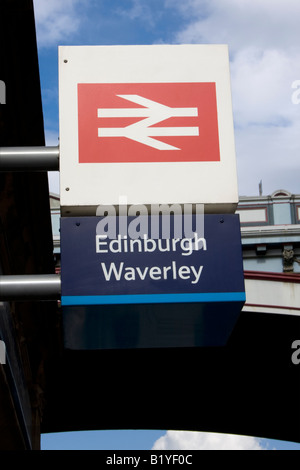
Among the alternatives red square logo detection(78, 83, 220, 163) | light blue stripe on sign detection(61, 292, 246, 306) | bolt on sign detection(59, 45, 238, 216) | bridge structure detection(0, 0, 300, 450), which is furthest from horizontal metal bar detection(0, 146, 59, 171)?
bridge structure detection(0, 0, 300, 450)

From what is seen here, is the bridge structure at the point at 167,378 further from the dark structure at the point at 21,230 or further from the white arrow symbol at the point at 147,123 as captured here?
the white arrow symbol at the point at 147,123

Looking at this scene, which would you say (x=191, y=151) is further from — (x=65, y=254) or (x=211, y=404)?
(x=211, y=404)

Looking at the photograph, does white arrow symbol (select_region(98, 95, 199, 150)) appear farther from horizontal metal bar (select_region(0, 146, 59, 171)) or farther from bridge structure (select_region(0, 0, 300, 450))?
bridge structure (select_region(0, 0, 300, 450))

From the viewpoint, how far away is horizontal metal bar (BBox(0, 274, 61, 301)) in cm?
306

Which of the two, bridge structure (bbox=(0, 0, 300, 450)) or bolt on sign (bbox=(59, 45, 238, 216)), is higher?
bolt on sign (bbox=(59, 45, 238, 216))

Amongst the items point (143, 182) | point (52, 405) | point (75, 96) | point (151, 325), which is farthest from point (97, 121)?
point (52, 405)

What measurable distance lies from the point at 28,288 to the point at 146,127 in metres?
1.11

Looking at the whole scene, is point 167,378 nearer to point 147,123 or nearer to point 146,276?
point 147,123

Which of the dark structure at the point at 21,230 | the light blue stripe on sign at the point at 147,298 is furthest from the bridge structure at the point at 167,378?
the light blue stripe on sign at the point at 147,298

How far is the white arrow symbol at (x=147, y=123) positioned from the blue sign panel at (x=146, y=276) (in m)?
0.48

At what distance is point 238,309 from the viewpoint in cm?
337

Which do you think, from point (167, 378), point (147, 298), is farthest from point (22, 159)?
point (167, 378)

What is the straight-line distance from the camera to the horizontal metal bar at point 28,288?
3064 mm

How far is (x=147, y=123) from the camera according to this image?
3689 mm
